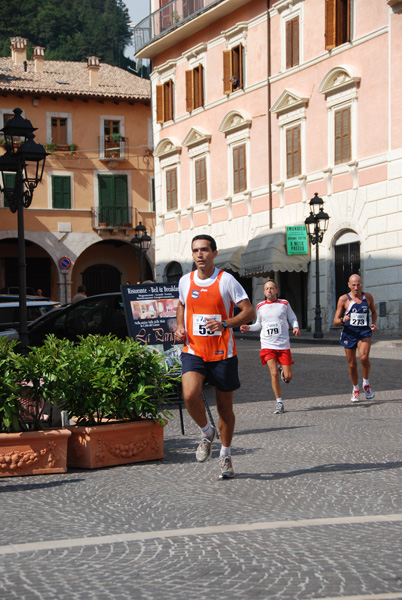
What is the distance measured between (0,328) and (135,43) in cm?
2584

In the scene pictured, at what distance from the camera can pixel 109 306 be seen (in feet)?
53.0

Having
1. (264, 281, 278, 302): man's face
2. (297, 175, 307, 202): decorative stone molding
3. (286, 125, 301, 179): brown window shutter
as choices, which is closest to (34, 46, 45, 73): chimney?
(286, 125, 301, 179): brown window shutter

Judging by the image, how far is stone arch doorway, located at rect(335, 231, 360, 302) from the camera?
3028cm

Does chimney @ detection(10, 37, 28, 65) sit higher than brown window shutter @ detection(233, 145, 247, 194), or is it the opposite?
chimney @ detection(10, 37, 28, 65)

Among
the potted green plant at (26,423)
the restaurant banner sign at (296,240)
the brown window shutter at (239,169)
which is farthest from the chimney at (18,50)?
the potted green plant at (26,423)

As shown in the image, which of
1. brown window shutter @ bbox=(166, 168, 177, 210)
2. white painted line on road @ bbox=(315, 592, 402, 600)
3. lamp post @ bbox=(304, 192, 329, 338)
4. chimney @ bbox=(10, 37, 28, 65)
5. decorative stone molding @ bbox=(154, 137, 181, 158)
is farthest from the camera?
chimney @ bbox=(10, 37, 28, 65)

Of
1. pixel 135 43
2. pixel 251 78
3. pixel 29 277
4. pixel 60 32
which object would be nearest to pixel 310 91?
pixel 251 78

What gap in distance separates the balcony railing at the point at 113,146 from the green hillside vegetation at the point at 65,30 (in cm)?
2229

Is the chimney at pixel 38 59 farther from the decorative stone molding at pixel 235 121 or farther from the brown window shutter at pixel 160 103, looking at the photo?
the decorative stone molding at pixel 235 121

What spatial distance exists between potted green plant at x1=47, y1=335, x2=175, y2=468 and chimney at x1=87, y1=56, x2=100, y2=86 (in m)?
44.9

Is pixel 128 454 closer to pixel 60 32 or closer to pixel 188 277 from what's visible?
pixel 188 277

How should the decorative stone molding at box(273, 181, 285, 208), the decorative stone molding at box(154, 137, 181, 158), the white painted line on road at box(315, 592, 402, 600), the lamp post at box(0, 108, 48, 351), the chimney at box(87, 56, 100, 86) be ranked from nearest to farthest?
1. the white painted line on road at box(315, 592, 402, 600)
2. the lamp post at box(0, 108, 48, 351)
3. the decorative stone molding at box(273, 181, 285, 208)
4. the decorative stone molding at box(154, 137, 181, 158)
5. the chimney at box(87, 56, 100, 86)

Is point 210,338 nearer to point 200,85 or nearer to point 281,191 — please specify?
point 281,191

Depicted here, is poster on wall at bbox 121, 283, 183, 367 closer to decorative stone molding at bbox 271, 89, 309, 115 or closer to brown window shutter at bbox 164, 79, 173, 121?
decorative stone molding at bbox 271, 89, 309, 115
